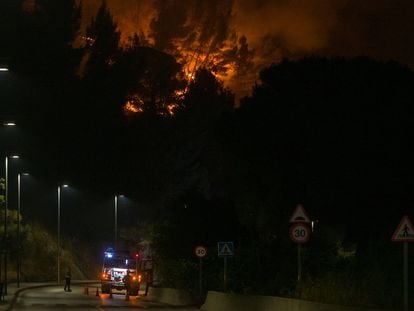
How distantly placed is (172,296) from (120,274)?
34.8ft

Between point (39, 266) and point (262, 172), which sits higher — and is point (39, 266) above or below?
below

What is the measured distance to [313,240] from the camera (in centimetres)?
4034

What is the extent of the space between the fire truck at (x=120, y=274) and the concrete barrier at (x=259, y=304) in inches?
722

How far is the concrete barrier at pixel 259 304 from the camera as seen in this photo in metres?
21.8

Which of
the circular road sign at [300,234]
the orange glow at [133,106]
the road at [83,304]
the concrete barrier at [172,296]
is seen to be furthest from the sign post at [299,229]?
the orange glow at [133,106]

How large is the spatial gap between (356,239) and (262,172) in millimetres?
5414

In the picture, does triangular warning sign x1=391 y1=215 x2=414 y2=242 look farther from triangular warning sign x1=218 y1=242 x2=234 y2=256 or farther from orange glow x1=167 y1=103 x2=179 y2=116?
orange glow x1=167 y1=103 x2=179 y2=116

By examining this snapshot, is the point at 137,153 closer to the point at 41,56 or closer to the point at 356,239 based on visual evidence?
the point at 41,56

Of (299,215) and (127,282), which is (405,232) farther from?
(127,282)

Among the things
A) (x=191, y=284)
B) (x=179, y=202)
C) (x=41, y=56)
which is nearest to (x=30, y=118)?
(x=41, y=56)

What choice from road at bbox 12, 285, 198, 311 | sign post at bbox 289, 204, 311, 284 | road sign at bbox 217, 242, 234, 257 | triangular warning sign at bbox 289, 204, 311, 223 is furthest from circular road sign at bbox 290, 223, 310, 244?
road at bbox 12, 285, 198, 311

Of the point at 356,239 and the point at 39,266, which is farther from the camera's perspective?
the point at 39,266

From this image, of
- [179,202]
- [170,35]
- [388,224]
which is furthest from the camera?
[170,35]

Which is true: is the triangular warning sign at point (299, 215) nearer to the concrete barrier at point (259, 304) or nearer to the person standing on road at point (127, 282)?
the concrete barrier at point (259, 304)
